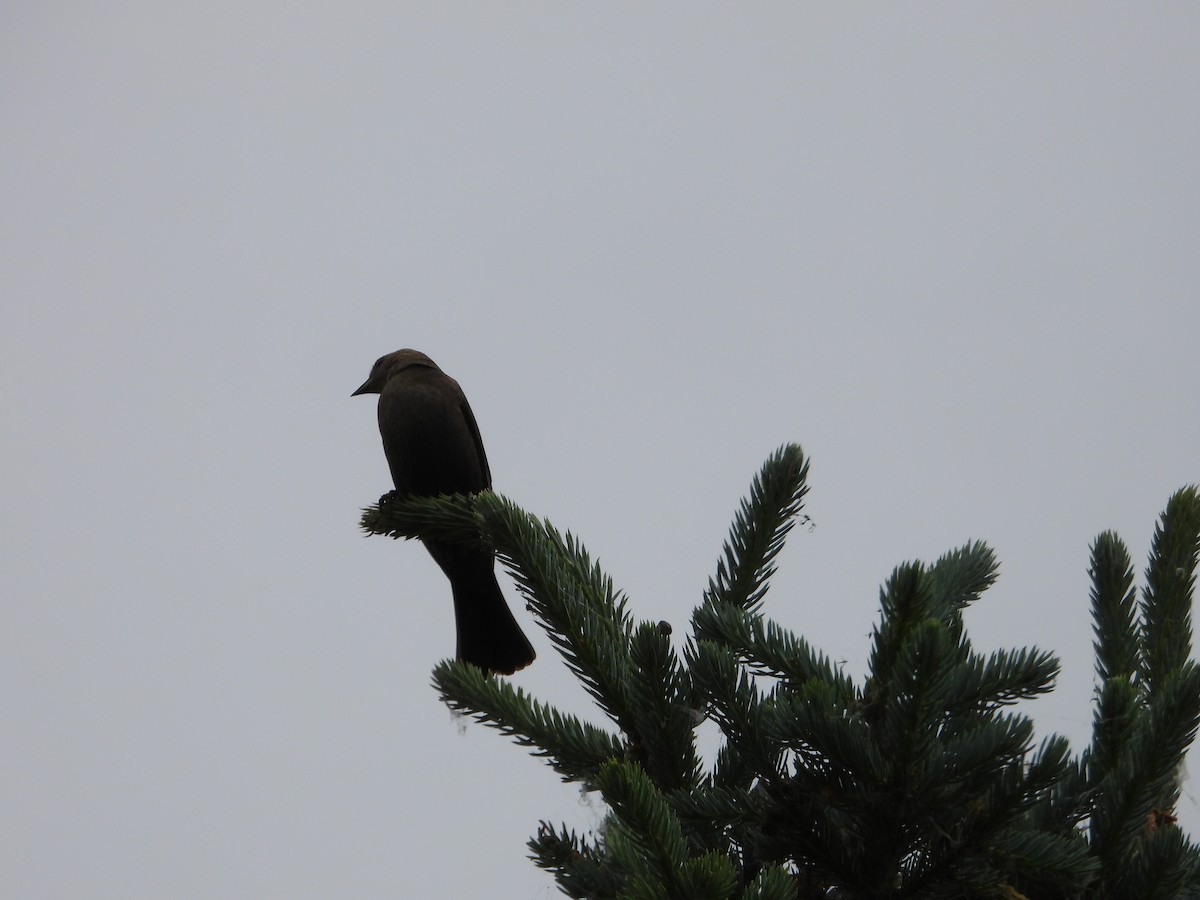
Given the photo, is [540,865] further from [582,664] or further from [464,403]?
[464,403]

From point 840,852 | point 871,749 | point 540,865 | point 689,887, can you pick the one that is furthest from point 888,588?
point 540,865

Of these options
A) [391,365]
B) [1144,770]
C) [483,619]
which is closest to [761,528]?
[1144,770]

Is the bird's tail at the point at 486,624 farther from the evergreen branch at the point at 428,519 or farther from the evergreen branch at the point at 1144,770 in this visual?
the evergreen branch at the point at 1144,770

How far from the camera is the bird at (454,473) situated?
18.5ft

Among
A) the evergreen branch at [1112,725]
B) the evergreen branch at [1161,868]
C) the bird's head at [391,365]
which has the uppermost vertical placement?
the bird's head at [391,365]

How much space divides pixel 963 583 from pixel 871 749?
0.84m

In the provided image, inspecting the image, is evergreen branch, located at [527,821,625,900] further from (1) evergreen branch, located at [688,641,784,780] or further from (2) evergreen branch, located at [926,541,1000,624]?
(2) evergreen branch, located at [926,541,1000,624]

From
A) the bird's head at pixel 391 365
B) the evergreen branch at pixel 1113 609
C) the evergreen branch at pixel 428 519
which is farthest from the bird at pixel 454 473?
the evergreen branch at pixel 1113 609

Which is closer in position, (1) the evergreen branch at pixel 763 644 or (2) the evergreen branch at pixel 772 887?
(2) the evergreen branch at pixel 772 887

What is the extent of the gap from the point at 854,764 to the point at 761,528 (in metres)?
0.86

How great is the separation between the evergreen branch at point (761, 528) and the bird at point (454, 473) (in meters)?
2.74

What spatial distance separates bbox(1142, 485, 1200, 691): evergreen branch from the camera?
256cm

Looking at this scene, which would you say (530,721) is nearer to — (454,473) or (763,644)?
(763,644)

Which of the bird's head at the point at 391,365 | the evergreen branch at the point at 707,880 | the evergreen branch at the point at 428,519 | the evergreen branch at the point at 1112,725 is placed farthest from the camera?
the bird's head at the point at 391,365
